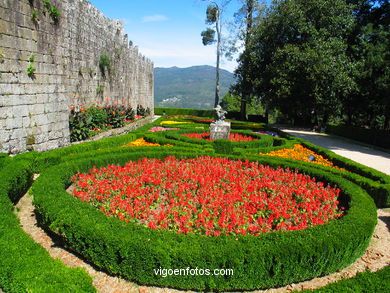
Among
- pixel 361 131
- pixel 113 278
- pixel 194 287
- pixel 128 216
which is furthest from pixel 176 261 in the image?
pixel 361 131

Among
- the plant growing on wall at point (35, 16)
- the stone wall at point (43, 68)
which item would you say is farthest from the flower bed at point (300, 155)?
the plant growing on wall at point (35, 16)

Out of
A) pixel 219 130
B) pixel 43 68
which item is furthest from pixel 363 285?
pixel 219 130

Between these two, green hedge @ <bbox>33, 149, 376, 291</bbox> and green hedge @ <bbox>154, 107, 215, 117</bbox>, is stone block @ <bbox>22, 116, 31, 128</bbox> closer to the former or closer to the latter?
green hedge @ <bbox>33, 149, 376, 291</bbox>

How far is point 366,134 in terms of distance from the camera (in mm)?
18062

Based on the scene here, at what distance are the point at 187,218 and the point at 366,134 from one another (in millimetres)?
17370

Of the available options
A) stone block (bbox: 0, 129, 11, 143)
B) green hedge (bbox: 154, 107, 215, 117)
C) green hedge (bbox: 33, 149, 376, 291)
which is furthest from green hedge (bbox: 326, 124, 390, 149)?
stone block (bbox: 0, 129, 11, 143)

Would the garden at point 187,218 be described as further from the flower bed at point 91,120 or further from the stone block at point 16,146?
the flower bed at point 91,120

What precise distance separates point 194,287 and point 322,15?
19.9m

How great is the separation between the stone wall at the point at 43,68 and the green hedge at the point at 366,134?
51.2 ft

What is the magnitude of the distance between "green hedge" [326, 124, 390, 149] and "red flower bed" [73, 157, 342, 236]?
1219 centimetres

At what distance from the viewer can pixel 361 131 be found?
18.6 m

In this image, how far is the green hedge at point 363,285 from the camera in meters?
2.98

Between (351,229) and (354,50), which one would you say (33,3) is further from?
(354,50)

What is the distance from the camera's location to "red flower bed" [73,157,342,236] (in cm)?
454
